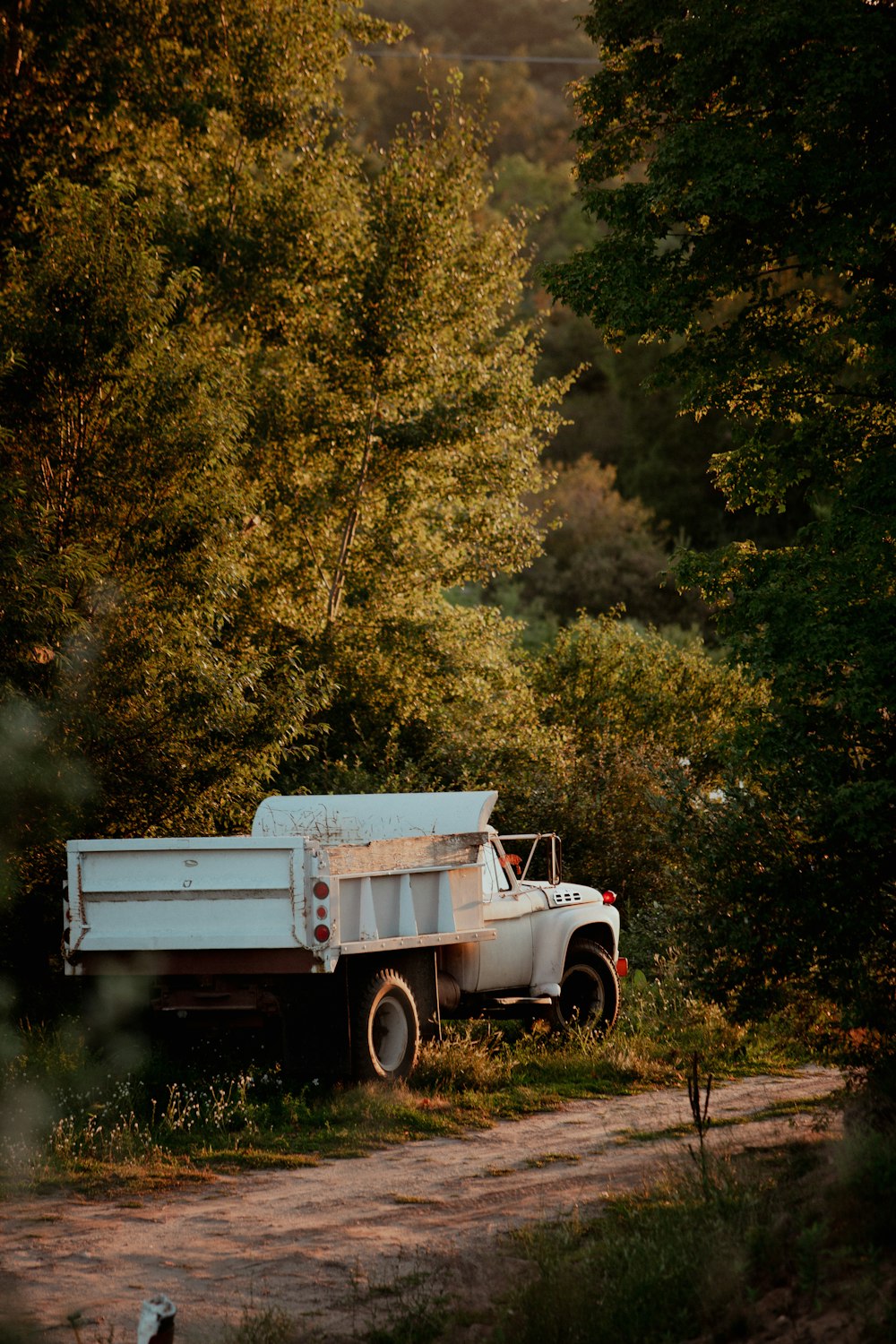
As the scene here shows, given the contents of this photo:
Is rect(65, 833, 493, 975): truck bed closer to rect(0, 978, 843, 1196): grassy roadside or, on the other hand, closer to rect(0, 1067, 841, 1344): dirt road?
rect(0, 978, 843, 1196): grassy roadside

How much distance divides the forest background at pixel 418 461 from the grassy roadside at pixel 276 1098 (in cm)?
128

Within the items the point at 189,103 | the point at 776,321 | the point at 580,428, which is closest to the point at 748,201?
the point at 776,321

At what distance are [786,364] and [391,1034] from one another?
252 inches

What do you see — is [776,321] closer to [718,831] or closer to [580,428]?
[718,831]

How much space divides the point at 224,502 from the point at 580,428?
155ft

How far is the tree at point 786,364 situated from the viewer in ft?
28.2

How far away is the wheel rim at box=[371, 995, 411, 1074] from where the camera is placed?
1111 centimetres

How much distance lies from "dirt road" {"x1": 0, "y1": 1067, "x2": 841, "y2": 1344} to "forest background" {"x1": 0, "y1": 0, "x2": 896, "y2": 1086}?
1550 millimetres

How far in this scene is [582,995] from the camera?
13.5 meters

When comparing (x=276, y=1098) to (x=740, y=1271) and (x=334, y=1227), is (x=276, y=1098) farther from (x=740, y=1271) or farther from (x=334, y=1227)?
(x=740, y=1271)

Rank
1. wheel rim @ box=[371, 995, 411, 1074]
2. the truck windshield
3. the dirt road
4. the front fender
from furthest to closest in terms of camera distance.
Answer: the front fender → the truck windshield → wheel rim @ box=[371, 995, 411, 1074] → the dirt road

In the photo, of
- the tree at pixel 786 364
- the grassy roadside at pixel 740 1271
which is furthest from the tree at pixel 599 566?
the grassy roadside at pixel 740 1271

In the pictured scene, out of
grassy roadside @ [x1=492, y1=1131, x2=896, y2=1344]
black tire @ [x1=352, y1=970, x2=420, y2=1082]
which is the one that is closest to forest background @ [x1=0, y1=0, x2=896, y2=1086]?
grassy roadside @ [x1=492, y1=1131, x2=896, y2=1344]

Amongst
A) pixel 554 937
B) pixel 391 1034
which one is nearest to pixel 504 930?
pixel 554 937
